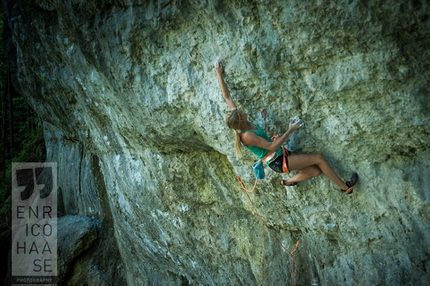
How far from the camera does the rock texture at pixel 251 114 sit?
12.4 feet

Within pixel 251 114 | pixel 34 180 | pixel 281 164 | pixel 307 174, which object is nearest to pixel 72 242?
pixel 34 180

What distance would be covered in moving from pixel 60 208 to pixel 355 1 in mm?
8748

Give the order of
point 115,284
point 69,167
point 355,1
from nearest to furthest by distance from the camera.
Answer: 1. point 355,1
2. point 115,284
3. point 69,167

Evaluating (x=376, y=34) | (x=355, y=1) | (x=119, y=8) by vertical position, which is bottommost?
(x=376, y=34)

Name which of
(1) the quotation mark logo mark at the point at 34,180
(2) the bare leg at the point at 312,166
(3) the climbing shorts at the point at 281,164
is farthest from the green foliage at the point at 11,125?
(2) the bare leg at the point at 312,166

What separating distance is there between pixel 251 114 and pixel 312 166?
2.94 ft

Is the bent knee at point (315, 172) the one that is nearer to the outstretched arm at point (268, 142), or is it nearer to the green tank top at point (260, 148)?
the green tank top at point (260, 148)

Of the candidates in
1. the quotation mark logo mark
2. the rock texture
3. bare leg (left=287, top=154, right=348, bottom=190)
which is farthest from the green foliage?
bare leg (left=287, top=154, right=348, bottom=190)

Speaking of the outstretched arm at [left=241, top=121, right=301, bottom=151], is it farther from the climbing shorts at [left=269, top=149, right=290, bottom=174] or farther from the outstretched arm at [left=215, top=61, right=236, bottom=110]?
the outstretched arm at [left=215, top=61, right=236, bottom=110]

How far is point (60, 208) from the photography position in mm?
10031

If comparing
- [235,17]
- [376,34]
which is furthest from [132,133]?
[376,34]

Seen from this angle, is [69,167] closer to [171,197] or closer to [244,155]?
[171,197]

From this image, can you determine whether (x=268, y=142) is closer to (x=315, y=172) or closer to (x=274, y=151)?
(x=274, y=151)

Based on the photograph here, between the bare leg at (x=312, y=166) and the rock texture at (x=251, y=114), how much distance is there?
178 mm
